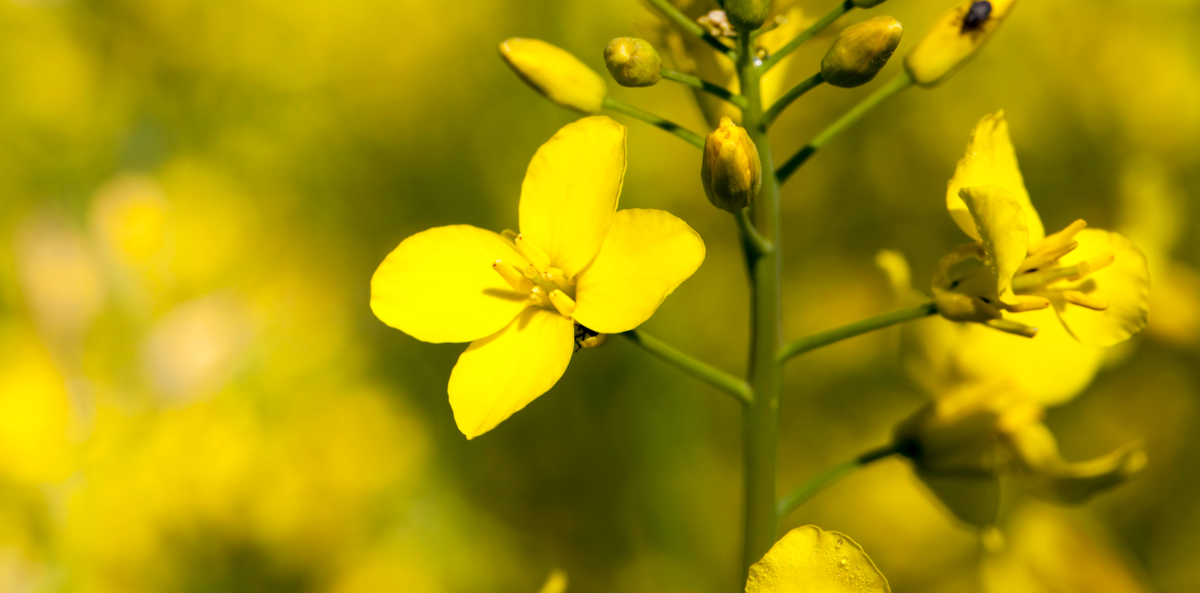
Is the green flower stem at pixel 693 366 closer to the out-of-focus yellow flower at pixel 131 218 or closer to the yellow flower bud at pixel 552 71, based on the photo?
the yellow flower bud at pixel 552 71

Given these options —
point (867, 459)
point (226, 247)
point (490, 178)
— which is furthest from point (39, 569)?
point (867, 459)

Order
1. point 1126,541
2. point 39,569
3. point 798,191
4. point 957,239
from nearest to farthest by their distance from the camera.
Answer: point 39,569
point 1126,541
point 957,239
point 798,191

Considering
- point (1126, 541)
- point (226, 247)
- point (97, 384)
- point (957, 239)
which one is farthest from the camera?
point (226, 247)

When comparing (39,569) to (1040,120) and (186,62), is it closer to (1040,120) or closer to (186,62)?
(186,62)

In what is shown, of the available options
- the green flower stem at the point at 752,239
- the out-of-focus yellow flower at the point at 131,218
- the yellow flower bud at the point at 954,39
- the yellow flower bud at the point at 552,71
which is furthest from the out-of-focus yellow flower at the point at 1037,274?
the out-of-focus yellow flower at the point at 131,218

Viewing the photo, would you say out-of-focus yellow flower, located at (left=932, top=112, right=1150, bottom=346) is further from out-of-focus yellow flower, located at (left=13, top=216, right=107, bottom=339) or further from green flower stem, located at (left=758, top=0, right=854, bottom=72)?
out-of-focus yellow flower, located at (left=13, top=216, right=107, bottom=339)
